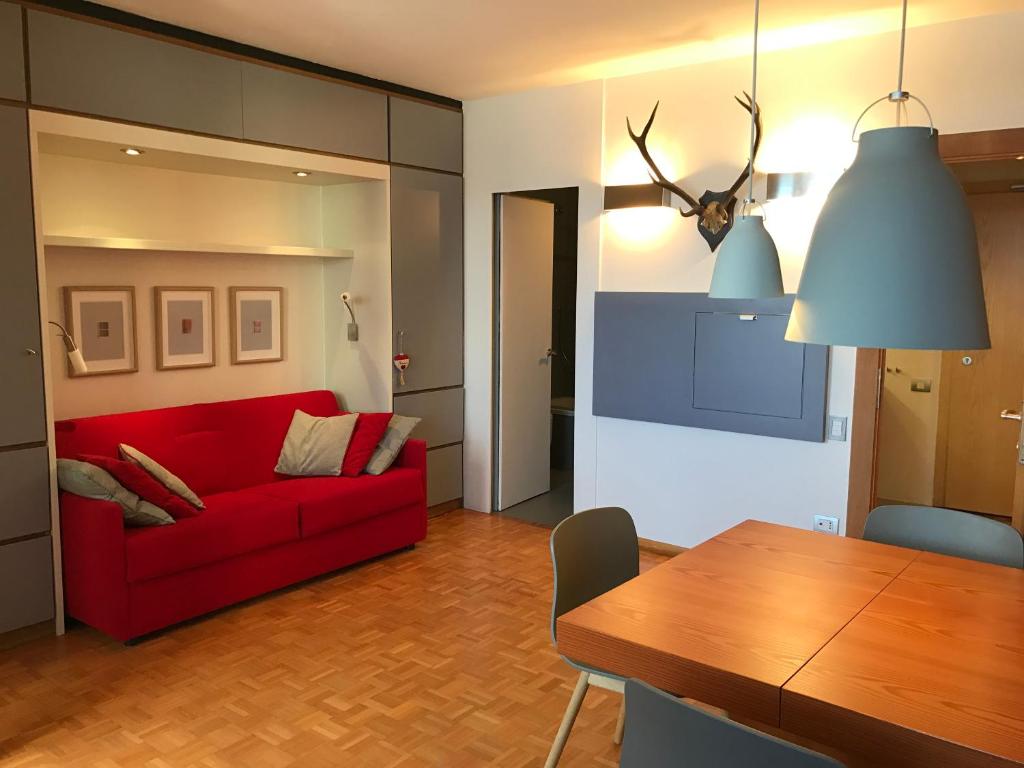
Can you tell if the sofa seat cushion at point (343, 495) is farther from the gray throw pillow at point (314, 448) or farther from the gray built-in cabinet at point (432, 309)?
the gray built-in cabinet at point (432, 309)

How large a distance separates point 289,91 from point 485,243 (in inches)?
59.5

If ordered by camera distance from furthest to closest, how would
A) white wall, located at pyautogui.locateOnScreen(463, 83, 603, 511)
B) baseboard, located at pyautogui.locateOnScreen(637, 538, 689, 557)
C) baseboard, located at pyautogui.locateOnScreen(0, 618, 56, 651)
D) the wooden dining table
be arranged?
white wall, located at pyautogui.locateOnScreen(463, 83, 603, 511), baseboard, located at pyautogui.locateOnScreen(637, 538, 689, 557), baseboard, located at pyautogui.locateOnScreen(0, 618, 56, 651), the wooden dining table

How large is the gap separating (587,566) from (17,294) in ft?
8.14

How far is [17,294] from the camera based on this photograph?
3.27 meters

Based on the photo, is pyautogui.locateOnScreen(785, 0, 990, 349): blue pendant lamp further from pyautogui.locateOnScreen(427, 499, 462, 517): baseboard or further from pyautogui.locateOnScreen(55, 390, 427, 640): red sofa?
pyautogui.locateOnScreen(427, 499, 462, 517): baseboard

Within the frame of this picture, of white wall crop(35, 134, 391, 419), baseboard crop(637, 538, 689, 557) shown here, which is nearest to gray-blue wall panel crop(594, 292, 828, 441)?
baseboard crop(637, 538, 689, 557)

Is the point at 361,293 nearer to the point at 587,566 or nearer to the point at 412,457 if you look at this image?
the point at 412,457

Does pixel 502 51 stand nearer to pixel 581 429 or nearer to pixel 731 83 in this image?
pixel 731 83

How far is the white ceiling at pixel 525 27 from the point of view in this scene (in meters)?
3.46

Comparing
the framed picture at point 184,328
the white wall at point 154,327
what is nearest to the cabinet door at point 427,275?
the white wall at point 154,327

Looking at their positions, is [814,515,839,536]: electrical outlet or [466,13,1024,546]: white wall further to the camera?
[814,515,839,536]: electrical outlet

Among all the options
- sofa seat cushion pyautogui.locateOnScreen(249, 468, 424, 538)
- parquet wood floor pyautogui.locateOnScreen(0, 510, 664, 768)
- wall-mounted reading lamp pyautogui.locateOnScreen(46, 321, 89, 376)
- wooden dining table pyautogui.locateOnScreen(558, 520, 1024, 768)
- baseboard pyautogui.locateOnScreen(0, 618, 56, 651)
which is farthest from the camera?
sofa seat cushion pyautogui.locateOnScreen(249, 468, 424, 538)

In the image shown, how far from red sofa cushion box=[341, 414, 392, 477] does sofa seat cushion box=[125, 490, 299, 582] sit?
528 millimetres

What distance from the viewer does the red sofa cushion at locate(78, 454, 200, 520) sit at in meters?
3.39
